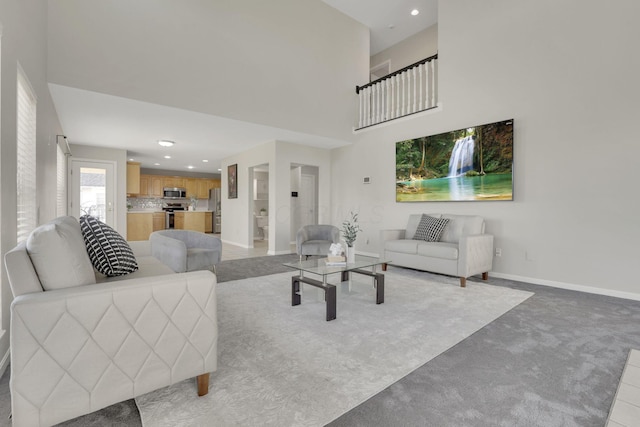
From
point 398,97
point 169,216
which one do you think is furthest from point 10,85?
point 169,216

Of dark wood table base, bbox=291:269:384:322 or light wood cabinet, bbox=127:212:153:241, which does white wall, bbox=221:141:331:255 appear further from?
dark wood table base, bbox=291:269:384:322

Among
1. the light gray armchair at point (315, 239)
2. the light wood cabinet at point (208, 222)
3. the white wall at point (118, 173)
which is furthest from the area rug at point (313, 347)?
the light wood cabinet at point (208, 222)

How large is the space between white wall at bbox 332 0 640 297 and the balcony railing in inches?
11.8

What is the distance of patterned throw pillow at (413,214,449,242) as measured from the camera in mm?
4367

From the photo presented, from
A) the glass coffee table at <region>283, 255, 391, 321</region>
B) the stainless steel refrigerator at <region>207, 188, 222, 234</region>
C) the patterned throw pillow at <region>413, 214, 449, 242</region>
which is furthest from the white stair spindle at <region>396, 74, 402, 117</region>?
the stainless steel refrigerator at <region>207, 188, 222, 234</region>

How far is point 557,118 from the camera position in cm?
375

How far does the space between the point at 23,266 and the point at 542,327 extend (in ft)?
11.2

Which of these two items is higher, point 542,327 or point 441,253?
point 441,253

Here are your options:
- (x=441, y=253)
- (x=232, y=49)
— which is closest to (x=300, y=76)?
(x=232, y=49)

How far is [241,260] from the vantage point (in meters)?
5.40

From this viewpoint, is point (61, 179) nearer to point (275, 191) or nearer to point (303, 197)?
point (275, 191)

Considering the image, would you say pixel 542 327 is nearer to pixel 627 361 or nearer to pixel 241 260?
pixel 627 361

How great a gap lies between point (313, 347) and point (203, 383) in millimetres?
781

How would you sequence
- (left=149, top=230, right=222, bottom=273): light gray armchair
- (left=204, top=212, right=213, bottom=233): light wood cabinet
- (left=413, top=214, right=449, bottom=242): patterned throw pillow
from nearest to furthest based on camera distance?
(left=149, top=230, right=222, bottom=273): light gray armchair < (left=413, top=214, right=449, bottom=242): patterned throw pillow < (left=204, top=212, right=213, bottom=233): light wood cabinet
